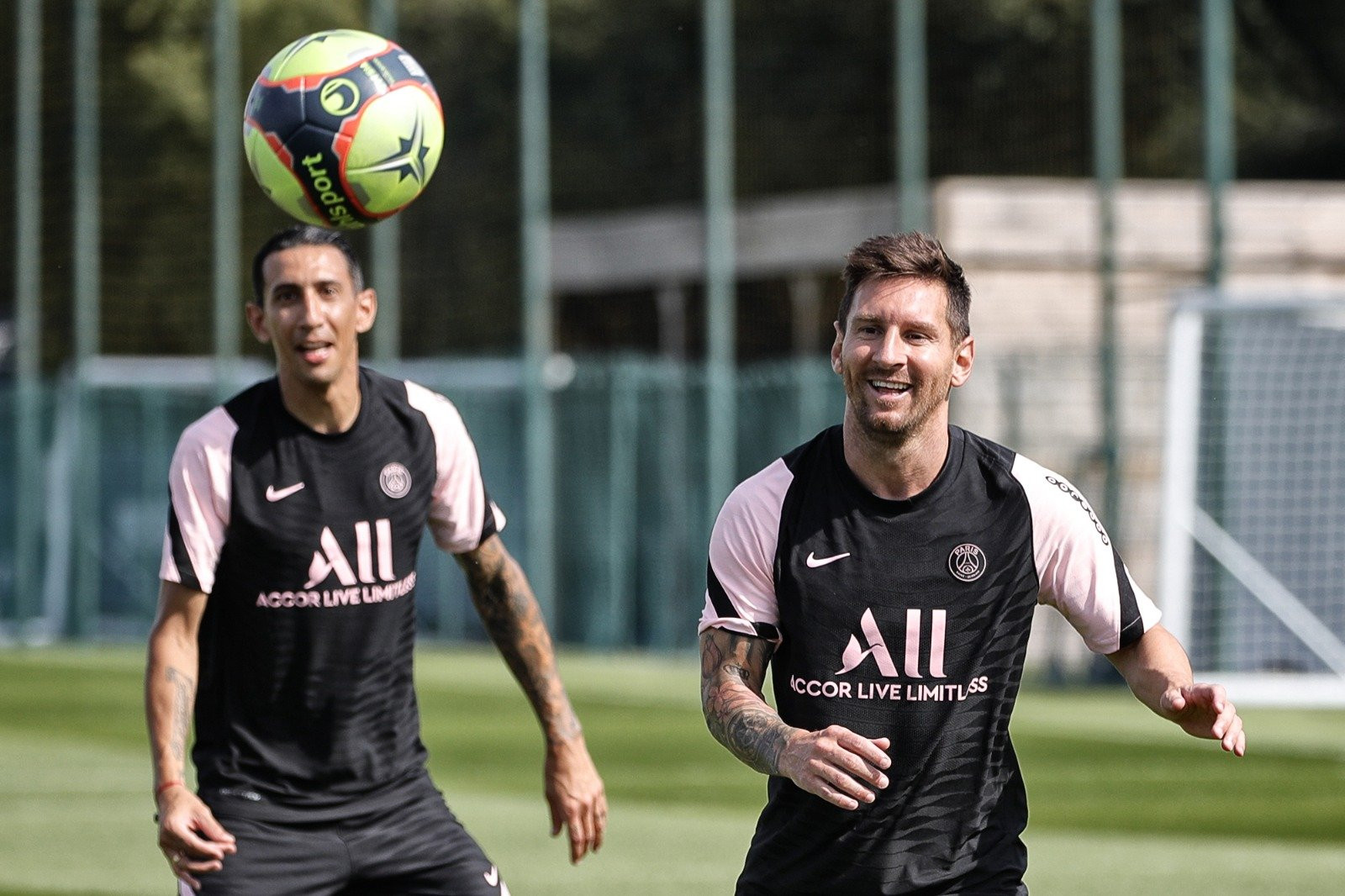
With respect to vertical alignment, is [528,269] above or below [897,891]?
above

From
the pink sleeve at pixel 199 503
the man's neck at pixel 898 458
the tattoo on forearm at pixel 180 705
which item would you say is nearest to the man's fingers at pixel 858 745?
the man's neck at pixel 898 458

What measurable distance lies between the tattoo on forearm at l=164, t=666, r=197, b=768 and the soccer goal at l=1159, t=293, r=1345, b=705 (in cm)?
837

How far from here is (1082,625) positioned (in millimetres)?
5496

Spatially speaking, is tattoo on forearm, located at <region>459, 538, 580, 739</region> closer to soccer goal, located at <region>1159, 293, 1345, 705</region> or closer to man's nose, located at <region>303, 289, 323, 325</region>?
man's nose, located at <region>303, 289, 323, 325</region>

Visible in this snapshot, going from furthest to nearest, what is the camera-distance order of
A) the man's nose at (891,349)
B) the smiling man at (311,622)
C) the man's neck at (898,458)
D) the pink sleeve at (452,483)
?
the pink sleeve at (452,483) → the smiling man at (311,622) → the man's neck at (898,458) → the man's nose at (891,349)

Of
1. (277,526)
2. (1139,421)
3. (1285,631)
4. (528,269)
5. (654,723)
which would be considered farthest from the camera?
(528,269)

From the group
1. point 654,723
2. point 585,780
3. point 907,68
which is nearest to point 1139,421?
point 907,68

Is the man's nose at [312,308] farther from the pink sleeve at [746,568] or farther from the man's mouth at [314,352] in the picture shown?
the pink sleeve at [746,568]

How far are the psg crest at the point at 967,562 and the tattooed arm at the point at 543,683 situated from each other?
5.13 ft

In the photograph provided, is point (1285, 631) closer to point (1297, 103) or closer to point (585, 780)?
point (585, 780)

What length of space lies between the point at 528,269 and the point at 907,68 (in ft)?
15.2

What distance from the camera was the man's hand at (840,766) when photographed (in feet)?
15.2

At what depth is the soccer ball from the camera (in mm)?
6855

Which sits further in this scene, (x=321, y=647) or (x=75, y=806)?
(x=75, y=806)
